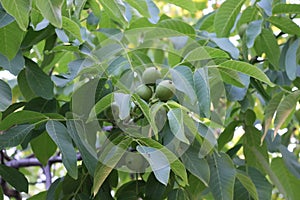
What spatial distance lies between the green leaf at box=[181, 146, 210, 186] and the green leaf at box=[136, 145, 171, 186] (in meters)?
0.13

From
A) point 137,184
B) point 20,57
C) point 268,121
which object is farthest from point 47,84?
point 268,121

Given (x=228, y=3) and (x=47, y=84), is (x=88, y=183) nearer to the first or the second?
(x=47, y=84)

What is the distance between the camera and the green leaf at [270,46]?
148 cm

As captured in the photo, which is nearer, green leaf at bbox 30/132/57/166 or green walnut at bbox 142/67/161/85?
green walnut at bbox 142/67/161/85

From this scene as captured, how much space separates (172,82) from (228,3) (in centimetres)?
38

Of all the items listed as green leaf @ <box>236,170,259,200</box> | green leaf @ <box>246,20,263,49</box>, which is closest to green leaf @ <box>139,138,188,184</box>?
green leaf @ <box>236,170,259,200</box>

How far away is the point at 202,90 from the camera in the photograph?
1.11 meters

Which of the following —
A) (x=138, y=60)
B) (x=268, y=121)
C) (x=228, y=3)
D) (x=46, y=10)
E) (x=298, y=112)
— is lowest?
(x=298, y=112)

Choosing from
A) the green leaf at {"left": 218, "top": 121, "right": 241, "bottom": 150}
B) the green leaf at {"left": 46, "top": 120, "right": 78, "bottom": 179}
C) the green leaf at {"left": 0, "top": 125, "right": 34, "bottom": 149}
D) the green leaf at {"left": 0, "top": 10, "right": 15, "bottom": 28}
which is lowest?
the green leaf at {"left": 218, "top": 121, "right": 241, "bottom": 150}

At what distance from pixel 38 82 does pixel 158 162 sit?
0.53 meters

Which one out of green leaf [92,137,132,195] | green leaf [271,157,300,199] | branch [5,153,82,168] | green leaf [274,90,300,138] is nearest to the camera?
green leaf [92,137,132,195]

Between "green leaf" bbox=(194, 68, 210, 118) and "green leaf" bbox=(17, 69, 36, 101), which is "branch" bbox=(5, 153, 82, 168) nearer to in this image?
"green leaf" bbox=(17, 69, 36, 101)

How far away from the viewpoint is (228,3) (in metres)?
1.43

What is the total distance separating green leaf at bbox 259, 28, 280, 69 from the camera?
148 centimetres
